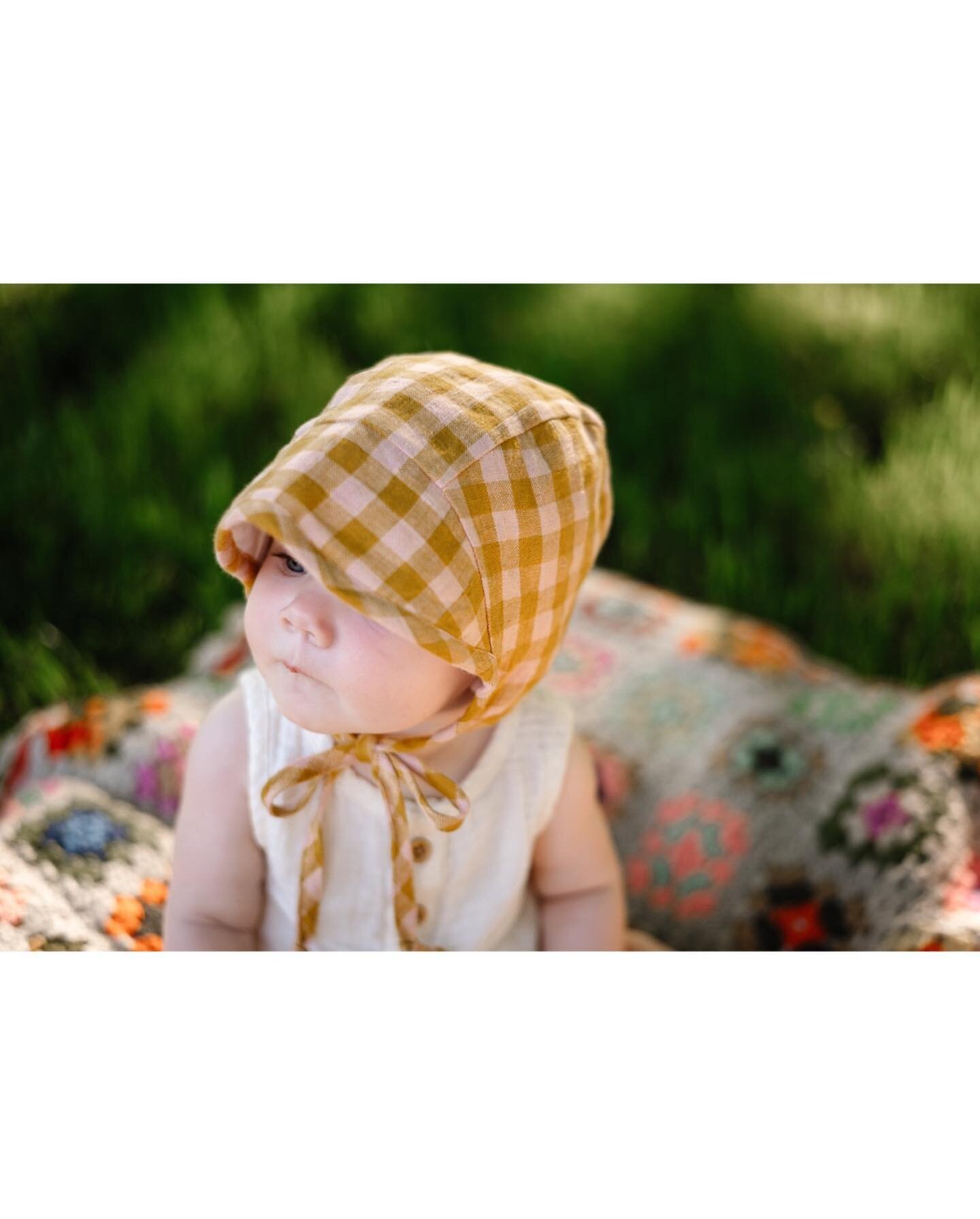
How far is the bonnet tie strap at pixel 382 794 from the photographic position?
1240mm

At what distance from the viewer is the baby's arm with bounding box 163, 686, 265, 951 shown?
1330mm

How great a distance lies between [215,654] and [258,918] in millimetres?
663

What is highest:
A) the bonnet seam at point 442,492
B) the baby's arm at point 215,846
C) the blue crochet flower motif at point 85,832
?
the bonnet seam at point 442,492

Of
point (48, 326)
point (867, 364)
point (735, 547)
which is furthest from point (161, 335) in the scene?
point (867, 364)

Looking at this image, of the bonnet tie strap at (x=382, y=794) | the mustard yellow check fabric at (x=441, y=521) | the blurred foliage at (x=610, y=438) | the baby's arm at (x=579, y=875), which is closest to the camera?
the mustard yellow check fabric at (x=441, y=521)

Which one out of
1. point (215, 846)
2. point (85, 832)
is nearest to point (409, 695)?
point (215, 846)

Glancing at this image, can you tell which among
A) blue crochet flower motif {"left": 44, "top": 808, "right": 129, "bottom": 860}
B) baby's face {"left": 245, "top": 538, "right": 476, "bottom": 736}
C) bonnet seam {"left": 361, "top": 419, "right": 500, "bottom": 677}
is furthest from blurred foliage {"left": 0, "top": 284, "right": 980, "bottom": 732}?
bonnet seam {"left": 361, "top": 419, "right": 500, "bottom": 677}

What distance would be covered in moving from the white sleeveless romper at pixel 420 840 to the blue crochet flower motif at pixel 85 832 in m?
0.26

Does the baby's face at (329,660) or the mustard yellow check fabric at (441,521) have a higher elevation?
the mustard yellow check fabric at (441,521)

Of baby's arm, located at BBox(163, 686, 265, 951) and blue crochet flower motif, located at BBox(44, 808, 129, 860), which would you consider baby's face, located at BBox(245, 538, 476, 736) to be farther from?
blue crochet flower motif, located at BBox(44, 808, 129, 860)

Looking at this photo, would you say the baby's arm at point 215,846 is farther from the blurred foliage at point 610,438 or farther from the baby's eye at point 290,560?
the blurred foliage at point 610,438

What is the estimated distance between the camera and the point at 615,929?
147 cm

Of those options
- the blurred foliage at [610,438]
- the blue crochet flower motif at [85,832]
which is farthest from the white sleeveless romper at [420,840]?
the blurred foliage at [610,438]

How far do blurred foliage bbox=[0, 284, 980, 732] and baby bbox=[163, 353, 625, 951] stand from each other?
0.72 metres
